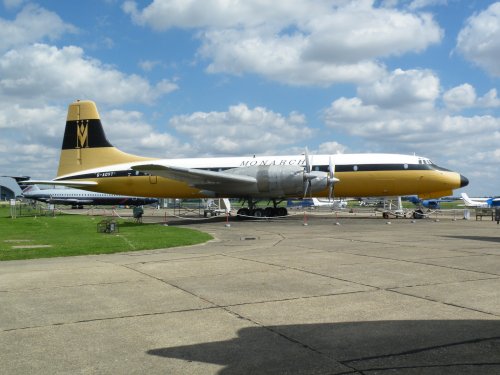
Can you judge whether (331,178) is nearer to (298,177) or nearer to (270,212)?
(298,177)

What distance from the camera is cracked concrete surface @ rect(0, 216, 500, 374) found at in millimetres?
4523

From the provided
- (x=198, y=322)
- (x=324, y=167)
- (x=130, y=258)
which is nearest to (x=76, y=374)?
(x=198, y=322)

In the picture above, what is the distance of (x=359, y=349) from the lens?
15.8ft

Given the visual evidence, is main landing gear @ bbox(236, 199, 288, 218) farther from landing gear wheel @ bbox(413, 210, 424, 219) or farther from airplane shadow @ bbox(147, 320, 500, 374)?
airplane shadow @ bbox(147, 320, 500, 374)

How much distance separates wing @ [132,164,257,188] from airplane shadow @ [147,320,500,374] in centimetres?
2399

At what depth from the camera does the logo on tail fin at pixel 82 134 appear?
39.9 metres

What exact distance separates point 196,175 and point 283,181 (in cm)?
591

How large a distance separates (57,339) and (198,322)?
173 centimetres

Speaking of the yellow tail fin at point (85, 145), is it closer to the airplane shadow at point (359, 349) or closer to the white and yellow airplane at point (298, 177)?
the white and yellow airplane at point (298, 177)

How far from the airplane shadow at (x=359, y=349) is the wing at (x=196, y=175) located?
2399cm

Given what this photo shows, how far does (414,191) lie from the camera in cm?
3186

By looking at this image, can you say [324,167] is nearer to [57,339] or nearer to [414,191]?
[414,191]

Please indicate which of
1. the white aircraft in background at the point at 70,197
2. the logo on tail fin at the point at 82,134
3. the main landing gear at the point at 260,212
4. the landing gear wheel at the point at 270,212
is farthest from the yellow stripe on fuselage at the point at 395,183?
the white aircraft in background at the point at 70,197

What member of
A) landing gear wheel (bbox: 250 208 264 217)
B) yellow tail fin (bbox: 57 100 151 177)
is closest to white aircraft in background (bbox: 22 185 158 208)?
yellow tail fin (bbox: 57 100 151 177)
